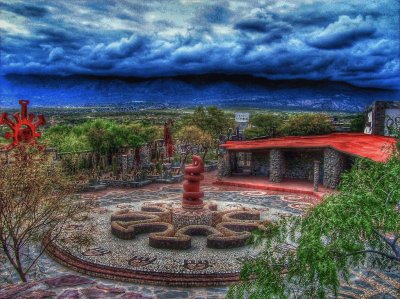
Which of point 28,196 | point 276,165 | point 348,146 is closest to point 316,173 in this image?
point 348,146

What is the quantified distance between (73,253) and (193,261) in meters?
3.56

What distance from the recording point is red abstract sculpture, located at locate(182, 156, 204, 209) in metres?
15.6

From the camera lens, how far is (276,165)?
25172mm

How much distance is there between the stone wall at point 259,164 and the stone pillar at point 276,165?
2347mm

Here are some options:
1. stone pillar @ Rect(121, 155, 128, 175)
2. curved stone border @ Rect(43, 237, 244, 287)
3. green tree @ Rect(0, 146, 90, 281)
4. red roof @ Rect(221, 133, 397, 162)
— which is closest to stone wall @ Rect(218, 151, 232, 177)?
red roof @ Rect(221, 133, 397, 162)

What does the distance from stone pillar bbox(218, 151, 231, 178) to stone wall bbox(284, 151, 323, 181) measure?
3.64m

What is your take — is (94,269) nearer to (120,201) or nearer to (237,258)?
(237,258)

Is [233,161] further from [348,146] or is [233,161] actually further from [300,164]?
[348,146]

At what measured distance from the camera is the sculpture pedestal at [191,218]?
50.1 feet

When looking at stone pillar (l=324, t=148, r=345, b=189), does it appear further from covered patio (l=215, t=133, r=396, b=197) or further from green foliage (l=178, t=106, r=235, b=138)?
green foliage (l=178, t=106, r=235, b=138)

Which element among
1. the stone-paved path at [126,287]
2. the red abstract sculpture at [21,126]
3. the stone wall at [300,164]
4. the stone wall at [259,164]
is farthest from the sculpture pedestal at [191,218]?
the stone wall at [259,164]

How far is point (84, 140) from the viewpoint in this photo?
33.8m

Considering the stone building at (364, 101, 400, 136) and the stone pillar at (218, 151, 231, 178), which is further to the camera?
the stone building at (364, 101, 400, 136)

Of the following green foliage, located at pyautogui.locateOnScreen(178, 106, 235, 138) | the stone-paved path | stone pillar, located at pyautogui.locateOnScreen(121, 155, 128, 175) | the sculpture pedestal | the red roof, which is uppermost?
green foliage, located at pyautogui.locateOnScreen(178, 106, 235, 138)
